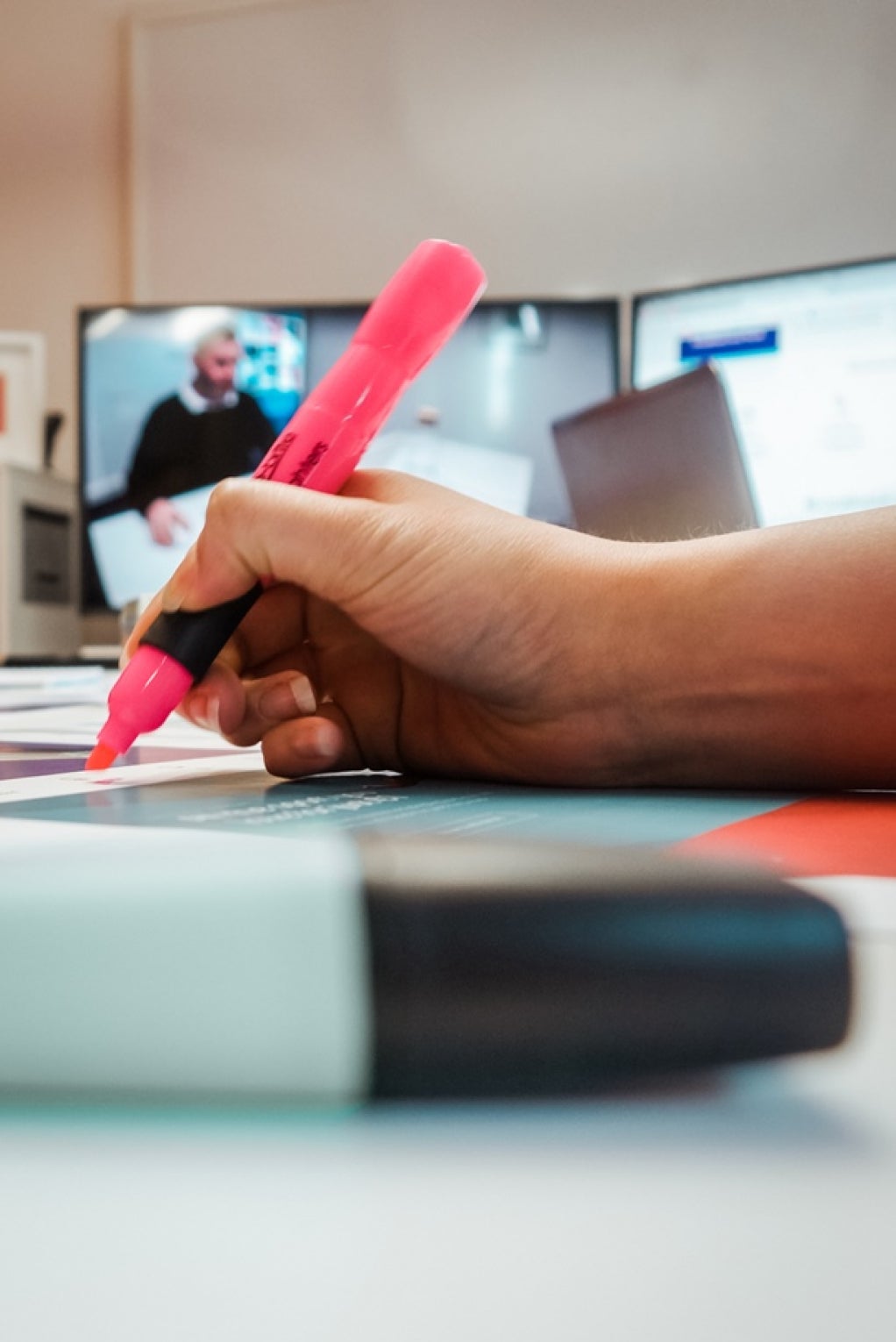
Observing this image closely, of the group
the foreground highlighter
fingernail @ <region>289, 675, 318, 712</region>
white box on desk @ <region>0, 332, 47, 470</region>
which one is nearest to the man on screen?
white box on desk @ <region>0, 332, 47, 470</region>

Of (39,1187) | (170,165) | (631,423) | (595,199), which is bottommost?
(39,1187)

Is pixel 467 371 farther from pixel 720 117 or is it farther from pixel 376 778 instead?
pixel 376 778

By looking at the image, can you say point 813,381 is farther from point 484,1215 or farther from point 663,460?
point 484,1215

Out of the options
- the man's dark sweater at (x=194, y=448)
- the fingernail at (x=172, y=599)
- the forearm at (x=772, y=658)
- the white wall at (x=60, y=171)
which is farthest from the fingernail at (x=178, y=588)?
the white wall at (x=60, y=171)

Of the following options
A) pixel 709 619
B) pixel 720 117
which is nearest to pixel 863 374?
pixel 720 117

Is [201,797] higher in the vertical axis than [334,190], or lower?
lower

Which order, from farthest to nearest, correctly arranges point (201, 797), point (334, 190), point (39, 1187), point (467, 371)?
point (334, 190), point (467, 371), point (201, 797), point (39, 1187)

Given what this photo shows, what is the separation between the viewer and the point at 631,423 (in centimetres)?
91

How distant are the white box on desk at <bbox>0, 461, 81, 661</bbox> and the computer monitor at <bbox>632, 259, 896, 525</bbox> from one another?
3.49 feet

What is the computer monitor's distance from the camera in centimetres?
117

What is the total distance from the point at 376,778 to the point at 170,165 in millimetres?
1962

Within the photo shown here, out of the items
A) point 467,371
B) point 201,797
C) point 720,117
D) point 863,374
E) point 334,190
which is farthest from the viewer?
point 334,190

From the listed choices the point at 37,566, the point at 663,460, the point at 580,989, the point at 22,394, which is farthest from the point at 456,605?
the point at 22,394

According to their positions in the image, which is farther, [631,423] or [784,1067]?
[631,423]
